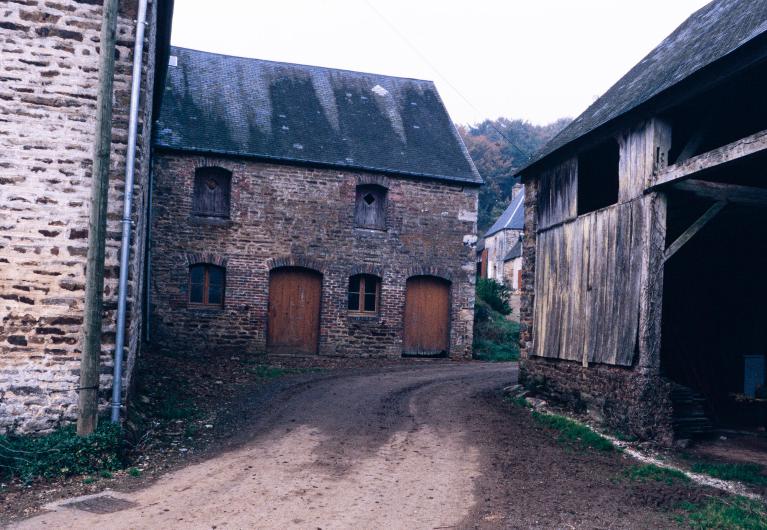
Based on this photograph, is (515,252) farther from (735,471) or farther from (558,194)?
(735,471)

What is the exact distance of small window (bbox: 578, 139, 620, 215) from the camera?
1142 centimetres

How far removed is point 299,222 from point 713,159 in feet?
37.3

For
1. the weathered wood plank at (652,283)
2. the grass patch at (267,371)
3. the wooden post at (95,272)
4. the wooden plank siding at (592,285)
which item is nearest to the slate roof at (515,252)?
the grass patch at (267,371)

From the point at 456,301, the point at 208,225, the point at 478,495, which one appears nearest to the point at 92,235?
the point at 478,495

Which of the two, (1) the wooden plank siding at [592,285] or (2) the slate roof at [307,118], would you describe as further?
(2) the slate roof at [307,118]

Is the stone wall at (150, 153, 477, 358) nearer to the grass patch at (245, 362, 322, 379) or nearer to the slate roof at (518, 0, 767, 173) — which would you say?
the grass patch at (245, 362, 322, 379)

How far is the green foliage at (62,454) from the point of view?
6.32 m

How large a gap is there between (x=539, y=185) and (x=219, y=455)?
760 cm

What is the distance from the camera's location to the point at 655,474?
6828mm

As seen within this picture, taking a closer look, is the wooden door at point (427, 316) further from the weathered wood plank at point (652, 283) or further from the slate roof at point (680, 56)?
the weathered wood plank at point (652, 283)

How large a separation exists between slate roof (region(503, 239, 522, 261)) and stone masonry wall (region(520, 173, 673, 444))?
90.0ft

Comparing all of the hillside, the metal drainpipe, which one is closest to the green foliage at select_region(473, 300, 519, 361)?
the metal drainpipe

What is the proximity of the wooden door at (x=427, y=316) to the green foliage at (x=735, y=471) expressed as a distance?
36.5ft

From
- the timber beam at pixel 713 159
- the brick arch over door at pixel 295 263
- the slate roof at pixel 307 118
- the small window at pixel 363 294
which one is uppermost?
the slate roof at pixel 307 118
